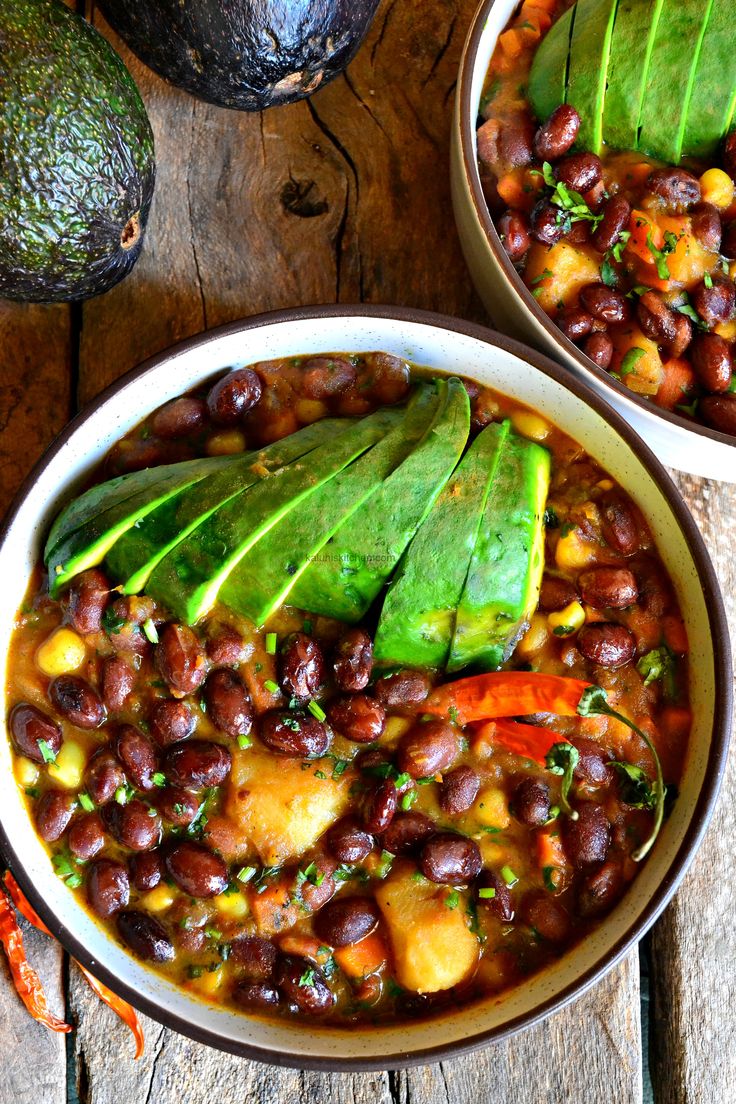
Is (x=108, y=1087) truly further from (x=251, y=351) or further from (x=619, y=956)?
(x=251, y=351)

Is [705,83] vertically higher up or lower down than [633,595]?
higher up

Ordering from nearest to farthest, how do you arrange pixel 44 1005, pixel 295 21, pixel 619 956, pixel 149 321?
pixel 619 956 < pixel 295 21 < pixel 44 1005 < pixel 149 321

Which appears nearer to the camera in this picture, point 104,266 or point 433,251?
point 104,266

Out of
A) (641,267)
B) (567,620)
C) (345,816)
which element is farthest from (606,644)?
(641,267)

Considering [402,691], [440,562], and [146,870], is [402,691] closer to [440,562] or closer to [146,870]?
[440,562]

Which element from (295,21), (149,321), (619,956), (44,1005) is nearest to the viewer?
(619,956)

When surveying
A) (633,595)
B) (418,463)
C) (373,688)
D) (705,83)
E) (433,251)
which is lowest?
(373,688)

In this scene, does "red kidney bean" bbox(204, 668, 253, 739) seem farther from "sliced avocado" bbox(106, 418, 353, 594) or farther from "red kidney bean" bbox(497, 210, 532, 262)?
"red kidney bean" bbox(497, 210, 532, 262)

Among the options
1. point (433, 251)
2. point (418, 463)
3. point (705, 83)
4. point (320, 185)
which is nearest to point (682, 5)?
point (705, 83)
